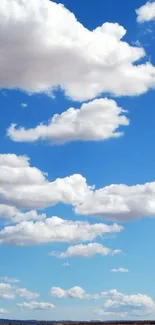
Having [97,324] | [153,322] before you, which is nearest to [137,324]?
[153,322]

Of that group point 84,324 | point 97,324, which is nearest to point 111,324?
point 97,324

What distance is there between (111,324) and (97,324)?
12.4m

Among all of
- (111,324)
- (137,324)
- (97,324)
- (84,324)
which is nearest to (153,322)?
(137,324)

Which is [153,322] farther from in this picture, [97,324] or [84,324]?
[84,324]

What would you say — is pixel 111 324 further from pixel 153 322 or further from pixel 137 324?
pixel 153 322

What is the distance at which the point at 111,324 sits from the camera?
148 metres

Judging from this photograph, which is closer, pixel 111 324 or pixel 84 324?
pixel 111 324

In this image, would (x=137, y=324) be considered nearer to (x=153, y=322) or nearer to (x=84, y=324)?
(x=153, y=322)

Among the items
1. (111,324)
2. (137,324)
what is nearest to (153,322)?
(137,324)

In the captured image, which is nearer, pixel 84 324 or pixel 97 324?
pixel 97 324

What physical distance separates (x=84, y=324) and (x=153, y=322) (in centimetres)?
6019

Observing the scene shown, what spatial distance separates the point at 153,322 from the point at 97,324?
156 feet

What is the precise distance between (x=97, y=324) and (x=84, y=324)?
18.2 metres

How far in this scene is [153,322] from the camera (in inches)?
6014
